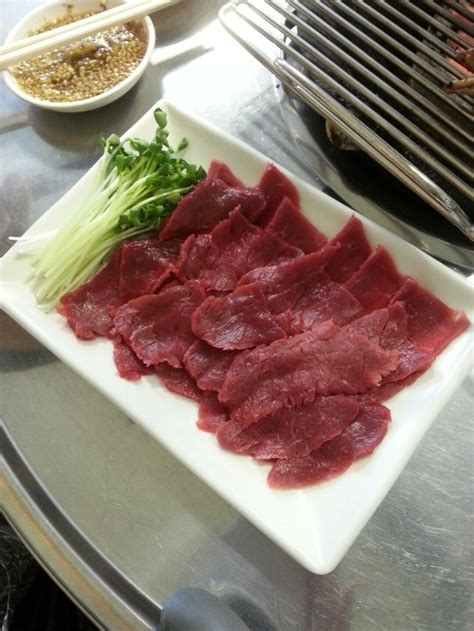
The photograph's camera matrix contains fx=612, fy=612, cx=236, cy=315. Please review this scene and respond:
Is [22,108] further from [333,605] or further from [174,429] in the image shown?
[333,605]

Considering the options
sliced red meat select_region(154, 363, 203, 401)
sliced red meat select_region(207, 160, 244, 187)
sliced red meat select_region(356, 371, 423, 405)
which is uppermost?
sliced red meat select_region(207, 160, 244, 187)

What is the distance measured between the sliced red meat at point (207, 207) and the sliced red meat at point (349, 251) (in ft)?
0.81

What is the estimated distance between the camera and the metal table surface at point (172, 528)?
1.38 m

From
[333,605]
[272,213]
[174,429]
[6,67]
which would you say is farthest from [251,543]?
[6,67]

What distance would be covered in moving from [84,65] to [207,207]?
0.79 m

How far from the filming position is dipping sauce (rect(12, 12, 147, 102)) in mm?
1989

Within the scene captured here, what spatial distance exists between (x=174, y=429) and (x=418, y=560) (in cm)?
64

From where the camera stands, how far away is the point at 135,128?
176cm

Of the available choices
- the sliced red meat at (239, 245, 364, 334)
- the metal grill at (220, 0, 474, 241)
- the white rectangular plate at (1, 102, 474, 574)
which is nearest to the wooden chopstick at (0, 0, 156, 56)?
the metal grill at (220, 0, 474, 241)

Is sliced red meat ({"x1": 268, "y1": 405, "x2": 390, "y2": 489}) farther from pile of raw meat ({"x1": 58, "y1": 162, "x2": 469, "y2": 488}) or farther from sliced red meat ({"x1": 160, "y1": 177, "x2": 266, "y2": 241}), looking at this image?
sliced red meat ({"x1": 160, "y1": 177, "x2": 266, "y2": 241})

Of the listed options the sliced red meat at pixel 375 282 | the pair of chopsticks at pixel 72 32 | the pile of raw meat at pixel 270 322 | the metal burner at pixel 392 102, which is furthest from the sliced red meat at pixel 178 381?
the pair of chopsticks at pixel 72 32

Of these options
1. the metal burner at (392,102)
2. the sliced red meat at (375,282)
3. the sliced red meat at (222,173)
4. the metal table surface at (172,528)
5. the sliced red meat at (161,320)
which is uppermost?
the metal burner at (392,102)

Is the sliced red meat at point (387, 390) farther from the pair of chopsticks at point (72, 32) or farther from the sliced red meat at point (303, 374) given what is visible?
the pair of chopsticks at point (72, 32)

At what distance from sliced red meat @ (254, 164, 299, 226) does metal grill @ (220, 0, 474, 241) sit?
7.6 inches
